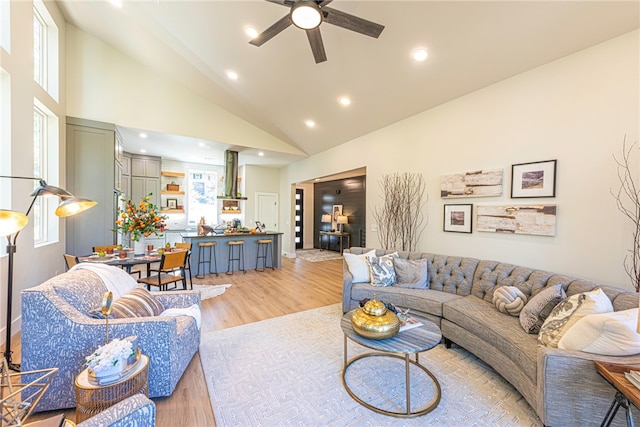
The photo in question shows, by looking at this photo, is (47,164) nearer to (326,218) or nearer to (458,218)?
(458,218)

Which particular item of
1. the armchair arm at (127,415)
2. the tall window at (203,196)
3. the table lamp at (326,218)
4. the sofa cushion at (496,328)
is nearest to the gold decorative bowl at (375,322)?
the sofa cushion at (496,328)

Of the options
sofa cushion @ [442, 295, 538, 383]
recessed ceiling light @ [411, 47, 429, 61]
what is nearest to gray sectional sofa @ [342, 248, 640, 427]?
sofa cushion @ [442, 295, 538, 383]

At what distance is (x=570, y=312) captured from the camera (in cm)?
186

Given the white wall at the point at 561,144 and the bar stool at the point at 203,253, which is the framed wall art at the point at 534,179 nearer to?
the white wall at the point at 561,144

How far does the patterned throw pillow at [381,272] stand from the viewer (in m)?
3.30

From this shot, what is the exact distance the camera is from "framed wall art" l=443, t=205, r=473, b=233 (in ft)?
11.6

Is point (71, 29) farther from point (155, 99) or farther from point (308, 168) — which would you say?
point (308, 168)

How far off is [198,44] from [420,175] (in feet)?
Answer: 13.3

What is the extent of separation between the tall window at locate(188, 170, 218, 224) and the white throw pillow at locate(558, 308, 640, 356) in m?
8.64

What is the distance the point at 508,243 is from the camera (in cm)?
311

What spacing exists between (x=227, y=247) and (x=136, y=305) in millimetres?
4000

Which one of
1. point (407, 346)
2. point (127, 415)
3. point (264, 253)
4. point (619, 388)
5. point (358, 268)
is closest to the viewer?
point (127, 415)

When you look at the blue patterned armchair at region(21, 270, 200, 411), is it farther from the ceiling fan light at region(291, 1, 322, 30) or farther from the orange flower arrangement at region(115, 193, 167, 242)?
the ceiling fan light at region(291, 1, 322, 30)

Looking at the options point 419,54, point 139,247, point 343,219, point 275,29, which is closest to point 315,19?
point 275,29
